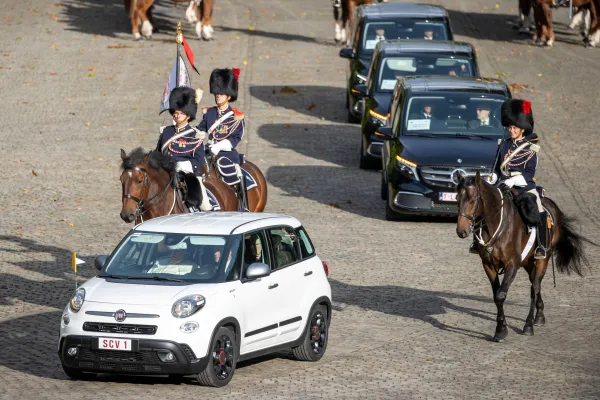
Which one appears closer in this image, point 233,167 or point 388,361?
point 388,361

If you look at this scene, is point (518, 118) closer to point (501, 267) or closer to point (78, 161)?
point (501, 267)

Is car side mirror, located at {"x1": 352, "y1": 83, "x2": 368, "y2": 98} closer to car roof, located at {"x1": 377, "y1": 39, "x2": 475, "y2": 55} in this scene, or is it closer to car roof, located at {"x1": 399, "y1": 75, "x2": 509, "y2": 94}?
car roof, located at {"x1": 377, "y1": 39, "x2": 475, "y2": 55}

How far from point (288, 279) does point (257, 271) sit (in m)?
0.90

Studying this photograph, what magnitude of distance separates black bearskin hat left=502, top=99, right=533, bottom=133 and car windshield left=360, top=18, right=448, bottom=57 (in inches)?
586

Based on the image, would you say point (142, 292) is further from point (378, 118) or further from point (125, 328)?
point (378, 118)

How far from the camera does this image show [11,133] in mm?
29125

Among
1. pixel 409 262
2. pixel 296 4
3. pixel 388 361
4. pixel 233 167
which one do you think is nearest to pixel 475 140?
pixel 409 262

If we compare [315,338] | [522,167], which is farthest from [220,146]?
[315,338]

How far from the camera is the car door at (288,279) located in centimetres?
1366

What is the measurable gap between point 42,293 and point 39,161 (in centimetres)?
980

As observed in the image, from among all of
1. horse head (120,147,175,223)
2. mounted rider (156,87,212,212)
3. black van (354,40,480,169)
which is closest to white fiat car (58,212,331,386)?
horse head (120,147,175,223)

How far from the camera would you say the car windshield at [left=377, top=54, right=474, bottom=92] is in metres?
26.9

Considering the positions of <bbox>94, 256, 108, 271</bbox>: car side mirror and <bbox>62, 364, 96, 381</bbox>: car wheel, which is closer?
<bbox>62, 364, 96, 381</bbox>: car wheel

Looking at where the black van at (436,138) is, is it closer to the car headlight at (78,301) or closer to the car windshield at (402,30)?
the car windshield at (402,30)
